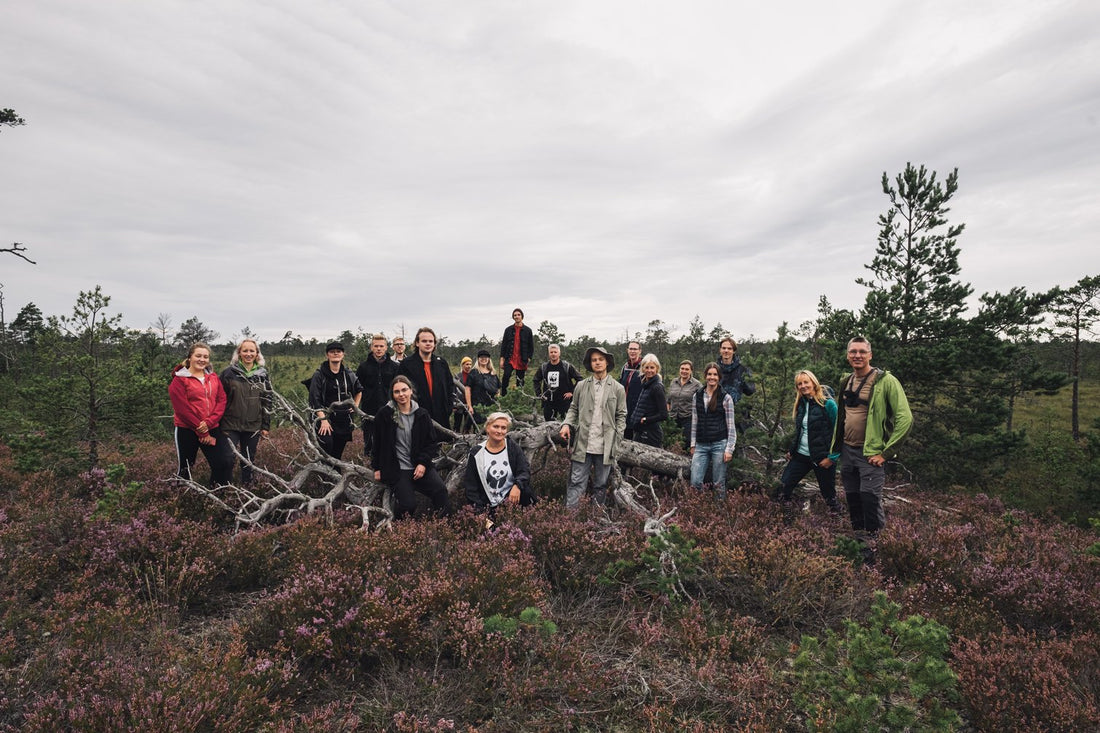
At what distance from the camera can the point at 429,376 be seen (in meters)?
6.78

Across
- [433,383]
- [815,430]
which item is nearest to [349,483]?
[433,383]

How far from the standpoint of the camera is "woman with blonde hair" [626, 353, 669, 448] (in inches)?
267

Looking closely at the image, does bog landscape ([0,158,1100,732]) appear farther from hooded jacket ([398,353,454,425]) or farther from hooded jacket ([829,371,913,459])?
hooded jacket ([829,371,913,459])

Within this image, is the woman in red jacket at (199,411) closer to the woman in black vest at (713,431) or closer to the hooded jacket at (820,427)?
the woman in black vest at (713,431)

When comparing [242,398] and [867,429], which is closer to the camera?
[867,429]

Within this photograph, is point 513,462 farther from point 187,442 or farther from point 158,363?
point 158,363

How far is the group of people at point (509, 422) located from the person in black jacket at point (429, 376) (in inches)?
0.6

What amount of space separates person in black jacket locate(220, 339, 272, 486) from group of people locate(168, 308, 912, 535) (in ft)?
0.04

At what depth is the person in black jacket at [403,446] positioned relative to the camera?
212 inches

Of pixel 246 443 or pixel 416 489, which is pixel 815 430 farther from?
pixel 246 443

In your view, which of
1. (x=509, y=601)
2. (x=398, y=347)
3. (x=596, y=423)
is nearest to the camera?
(x=509, y=601)

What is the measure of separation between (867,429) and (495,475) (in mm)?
3875

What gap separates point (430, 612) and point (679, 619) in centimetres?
197

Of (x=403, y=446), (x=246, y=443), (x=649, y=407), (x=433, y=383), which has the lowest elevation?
(x=246, y=443)
